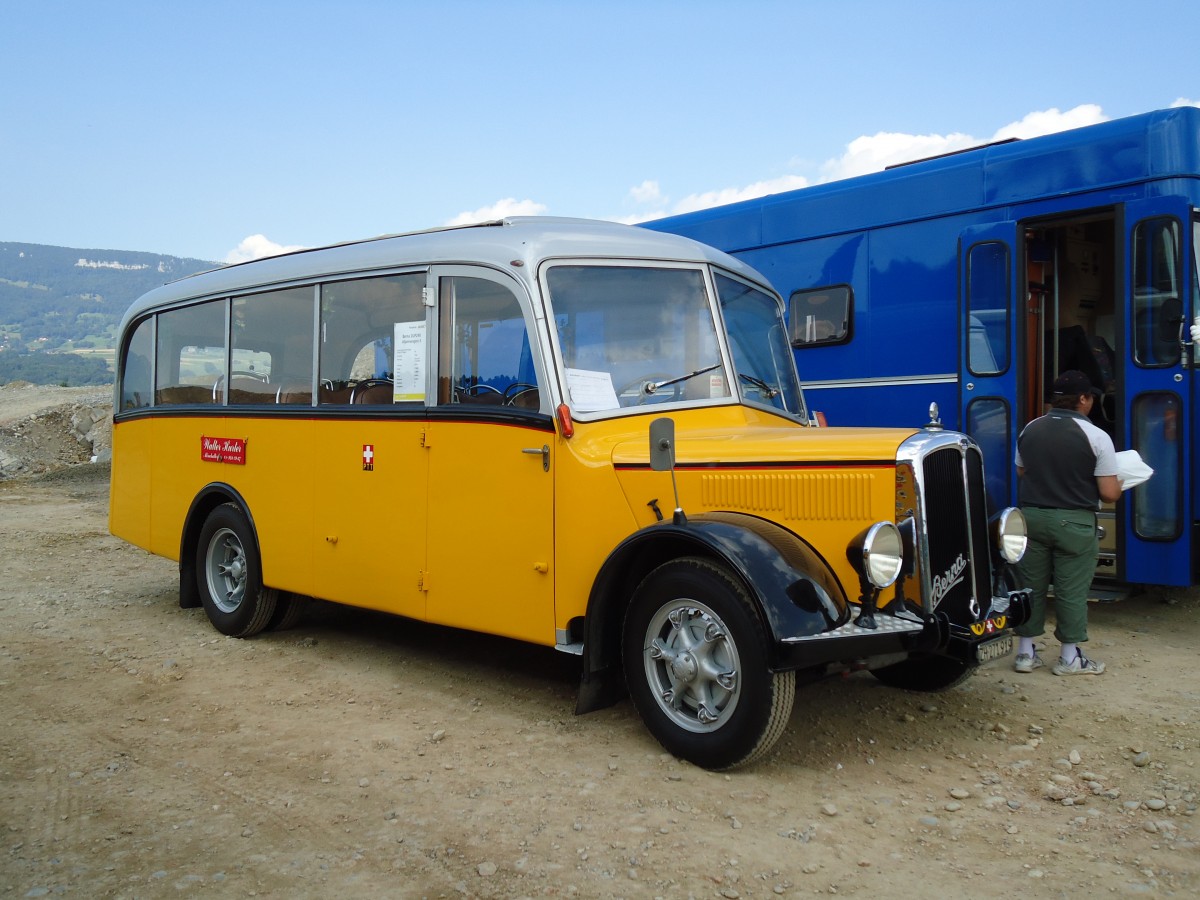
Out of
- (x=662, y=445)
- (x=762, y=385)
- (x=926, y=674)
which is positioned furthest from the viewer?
(x=762, y=385)

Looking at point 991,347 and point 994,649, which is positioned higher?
point 991,347

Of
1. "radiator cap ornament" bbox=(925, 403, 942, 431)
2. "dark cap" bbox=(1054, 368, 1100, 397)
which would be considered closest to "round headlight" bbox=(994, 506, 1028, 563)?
"radiator cap ornament" bbox=(925, 403, 942, 431)

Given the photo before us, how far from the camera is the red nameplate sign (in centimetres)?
720

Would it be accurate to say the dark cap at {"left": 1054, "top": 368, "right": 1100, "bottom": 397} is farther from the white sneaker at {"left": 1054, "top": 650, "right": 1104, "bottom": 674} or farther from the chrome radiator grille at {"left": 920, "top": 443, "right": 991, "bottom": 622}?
the chrome radiator grille at {"left": 920, "top": 443, "right": 991, "bottom": 622}

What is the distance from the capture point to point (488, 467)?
5.43 metres

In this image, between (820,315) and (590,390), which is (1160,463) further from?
(590,390)

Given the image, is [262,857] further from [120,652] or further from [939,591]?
[120,652]

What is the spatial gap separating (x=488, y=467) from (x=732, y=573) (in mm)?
1597

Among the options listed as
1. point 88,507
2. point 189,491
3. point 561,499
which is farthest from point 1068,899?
point 88,507

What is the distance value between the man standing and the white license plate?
134cm

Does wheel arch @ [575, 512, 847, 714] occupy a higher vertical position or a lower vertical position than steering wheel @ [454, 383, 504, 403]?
lower

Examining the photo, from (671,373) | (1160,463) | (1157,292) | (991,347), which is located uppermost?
(1157,292)

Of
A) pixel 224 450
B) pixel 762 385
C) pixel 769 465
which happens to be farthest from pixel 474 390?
pixel 224 450

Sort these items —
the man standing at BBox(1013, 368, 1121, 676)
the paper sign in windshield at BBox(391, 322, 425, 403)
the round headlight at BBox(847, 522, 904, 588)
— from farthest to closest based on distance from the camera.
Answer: the man standing at BBox(1013, 368, 1121, 676) < the paper sign in windshield at BBox(391, 322, 425, 403) < the round headlight at BBox(847, 522, 904, 588)
